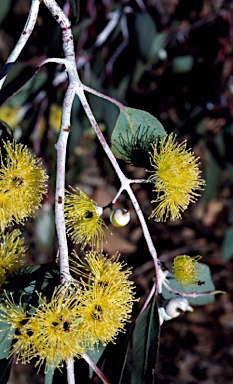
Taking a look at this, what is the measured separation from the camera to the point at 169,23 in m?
2.43

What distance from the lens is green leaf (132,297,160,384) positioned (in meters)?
1.16

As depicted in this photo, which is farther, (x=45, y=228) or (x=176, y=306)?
(x=45, y=228)

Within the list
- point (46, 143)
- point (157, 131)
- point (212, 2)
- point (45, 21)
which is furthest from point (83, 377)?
point (212, 2)

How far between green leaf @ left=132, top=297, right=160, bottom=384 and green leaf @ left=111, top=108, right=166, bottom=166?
1.11ft

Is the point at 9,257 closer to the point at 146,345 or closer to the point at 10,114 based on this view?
the point at 146,345

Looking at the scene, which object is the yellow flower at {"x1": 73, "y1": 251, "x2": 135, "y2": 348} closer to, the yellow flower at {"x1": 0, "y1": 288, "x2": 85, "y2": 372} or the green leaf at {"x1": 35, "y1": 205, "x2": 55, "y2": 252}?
the yellow flower at {"x1": 0, "y1": 288, "x2": 85, "y2": 372}

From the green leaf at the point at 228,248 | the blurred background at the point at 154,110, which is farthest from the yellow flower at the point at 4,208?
the green leaf at the point at 228,248

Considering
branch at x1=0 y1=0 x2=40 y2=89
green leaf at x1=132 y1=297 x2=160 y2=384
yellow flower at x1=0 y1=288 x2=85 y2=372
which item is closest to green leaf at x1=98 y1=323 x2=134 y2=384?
green leaf at x1=132 y1=297 x2=160 y2=384

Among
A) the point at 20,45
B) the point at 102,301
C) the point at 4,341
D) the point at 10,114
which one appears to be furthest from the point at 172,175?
the point at 10,114

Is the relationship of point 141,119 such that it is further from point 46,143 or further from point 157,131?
point 46,143

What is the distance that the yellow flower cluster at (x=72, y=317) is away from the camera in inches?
39.6

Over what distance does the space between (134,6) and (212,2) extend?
546mm

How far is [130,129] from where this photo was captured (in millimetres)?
1229

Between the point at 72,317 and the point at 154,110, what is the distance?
4.89 feet
